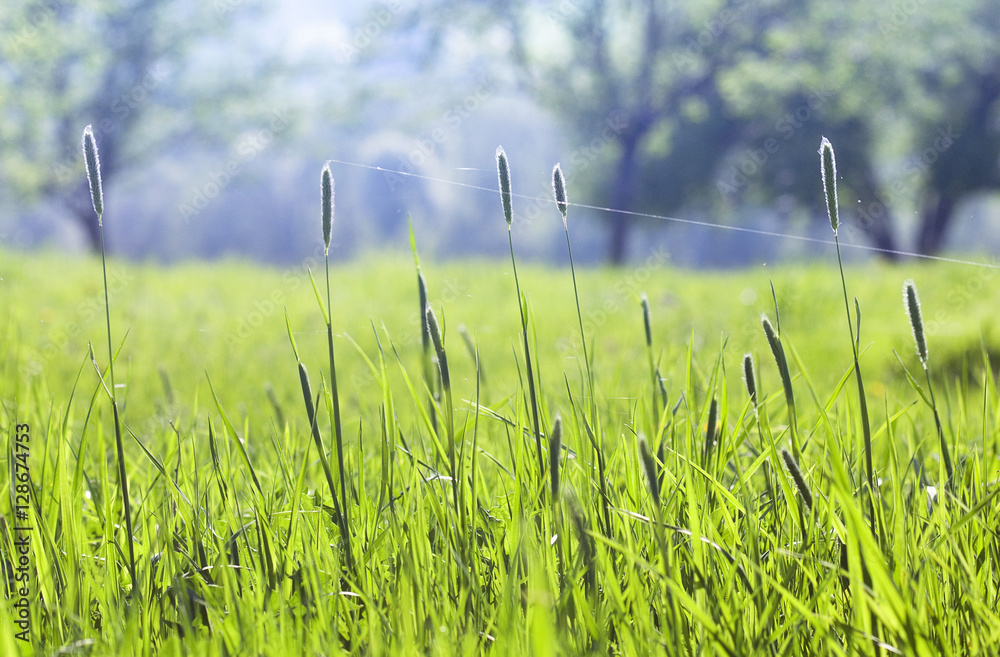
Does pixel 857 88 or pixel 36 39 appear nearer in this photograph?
pixel 36 39

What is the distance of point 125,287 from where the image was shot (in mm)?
6902

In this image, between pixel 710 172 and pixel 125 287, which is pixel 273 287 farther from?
pixel 710 172

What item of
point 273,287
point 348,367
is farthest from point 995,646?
point 273,287

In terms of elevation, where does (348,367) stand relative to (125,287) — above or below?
below

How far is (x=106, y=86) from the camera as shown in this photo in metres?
16.8

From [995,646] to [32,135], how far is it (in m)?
19.7
